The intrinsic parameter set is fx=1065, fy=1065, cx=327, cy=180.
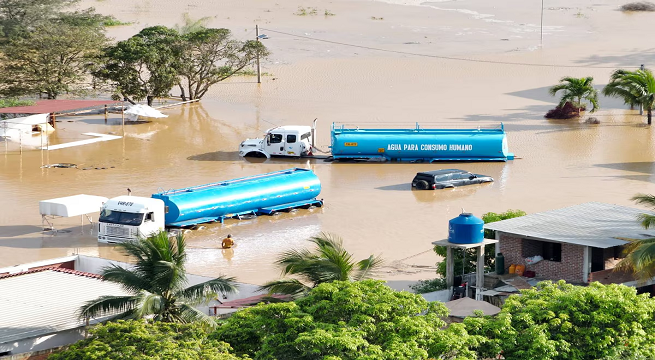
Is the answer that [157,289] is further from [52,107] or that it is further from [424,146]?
[52,107]

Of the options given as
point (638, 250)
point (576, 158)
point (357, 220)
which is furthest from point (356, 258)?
point (576, 158)

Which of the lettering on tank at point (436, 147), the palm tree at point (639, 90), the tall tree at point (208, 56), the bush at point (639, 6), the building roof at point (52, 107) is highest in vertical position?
the bush at point (639, 6)

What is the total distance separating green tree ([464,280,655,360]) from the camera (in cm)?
1866

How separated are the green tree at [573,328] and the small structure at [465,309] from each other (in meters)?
3.64

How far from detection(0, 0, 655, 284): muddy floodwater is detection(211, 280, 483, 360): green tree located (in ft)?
36.6

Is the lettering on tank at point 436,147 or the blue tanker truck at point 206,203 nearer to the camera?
the blue tanker truck at point 206,203

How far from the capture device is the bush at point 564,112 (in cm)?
6216

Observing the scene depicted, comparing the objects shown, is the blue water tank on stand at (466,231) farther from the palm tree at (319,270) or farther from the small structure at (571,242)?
the palm tree at (319,270)

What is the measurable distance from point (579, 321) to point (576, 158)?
32409 mm

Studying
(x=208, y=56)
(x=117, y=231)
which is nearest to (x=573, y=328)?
(x=117, y=231)

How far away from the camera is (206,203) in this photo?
123 ft

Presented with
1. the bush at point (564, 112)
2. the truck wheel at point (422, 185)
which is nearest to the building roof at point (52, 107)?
the truck wheel at point (422, 185)

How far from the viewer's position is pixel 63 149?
53406mm

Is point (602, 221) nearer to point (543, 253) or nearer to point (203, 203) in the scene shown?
point (543, 253)
